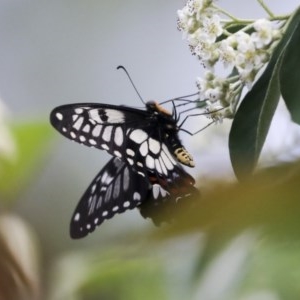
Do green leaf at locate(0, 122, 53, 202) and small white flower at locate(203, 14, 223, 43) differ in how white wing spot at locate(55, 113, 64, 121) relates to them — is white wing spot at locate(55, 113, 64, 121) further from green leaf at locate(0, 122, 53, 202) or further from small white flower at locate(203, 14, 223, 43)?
small white flower at locate(203, 14, 223, 43)

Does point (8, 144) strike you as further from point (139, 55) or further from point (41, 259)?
point (139, 55)

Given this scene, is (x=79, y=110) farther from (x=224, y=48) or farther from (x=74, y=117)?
(x=224, y=48)

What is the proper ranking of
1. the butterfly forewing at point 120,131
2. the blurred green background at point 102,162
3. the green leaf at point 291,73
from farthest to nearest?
the butterfly forewing at point 120,131, the green leaf at point 291,73, the blurred green background at point 102,162

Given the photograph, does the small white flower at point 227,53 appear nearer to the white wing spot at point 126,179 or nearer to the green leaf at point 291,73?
the green leaf at point 291,73

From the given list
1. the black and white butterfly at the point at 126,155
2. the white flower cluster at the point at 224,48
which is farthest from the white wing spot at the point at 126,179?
the white flower cluster at the point at 224,48

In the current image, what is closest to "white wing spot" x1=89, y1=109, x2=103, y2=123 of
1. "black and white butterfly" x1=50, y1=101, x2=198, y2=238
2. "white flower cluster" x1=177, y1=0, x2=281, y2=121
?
"black and white butterfly" x1=50, y1=101, x2=198, y2=238

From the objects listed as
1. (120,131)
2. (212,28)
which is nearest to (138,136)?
(120,131)
